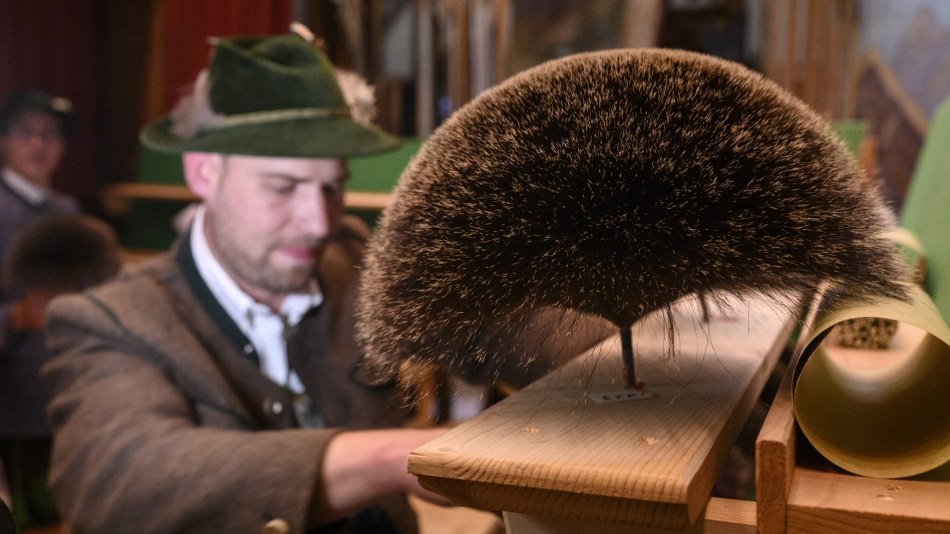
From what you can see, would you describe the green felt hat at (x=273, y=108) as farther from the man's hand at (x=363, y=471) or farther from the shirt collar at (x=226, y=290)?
the man's hand at (x=363, y=471)

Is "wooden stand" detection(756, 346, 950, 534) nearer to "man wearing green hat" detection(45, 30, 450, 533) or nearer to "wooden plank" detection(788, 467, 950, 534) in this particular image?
"wooden plank" detection(788, 467, 950, 534)

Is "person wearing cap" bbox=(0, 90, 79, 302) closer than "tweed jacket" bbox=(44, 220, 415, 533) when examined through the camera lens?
No

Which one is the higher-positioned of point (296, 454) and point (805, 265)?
point (805, 265)

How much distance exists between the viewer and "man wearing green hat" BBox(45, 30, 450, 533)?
2.65 ft

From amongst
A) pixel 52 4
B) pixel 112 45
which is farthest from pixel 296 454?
pixel 112 45

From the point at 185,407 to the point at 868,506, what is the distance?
0.72 meters

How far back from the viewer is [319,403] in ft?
3.50

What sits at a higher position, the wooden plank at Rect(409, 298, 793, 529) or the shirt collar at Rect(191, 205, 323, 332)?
the wooden plank at Rect(409, 298, 793, 529)

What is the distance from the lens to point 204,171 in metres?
1.13

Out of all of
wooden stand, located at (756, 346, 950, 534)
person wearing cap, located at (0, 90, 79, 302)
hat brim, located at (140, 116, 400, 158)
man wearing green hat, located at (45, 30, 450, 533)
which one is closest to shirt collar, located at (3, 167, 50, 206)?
person wearing cap, located at (0, 90, 79, 302)

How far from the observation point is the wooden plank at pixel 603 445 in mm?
386

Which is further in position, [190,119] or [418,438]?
[190,119]

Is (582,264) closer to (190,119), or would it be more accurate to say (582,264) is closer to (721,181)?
(721,181)

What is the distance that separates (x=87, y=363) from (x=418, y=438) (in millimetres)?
471
